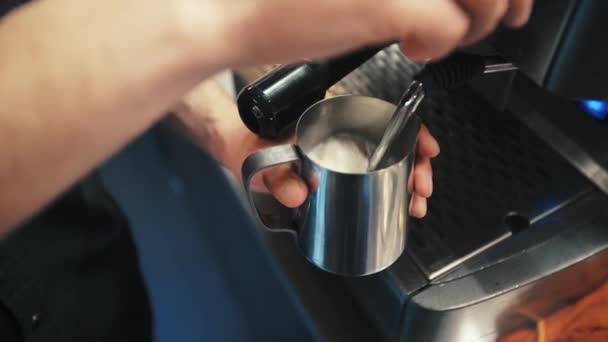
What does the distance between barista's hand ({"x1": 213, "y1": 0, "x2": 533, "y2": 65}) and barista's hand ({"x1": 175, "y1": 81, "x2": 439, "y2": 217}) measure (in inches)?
4.9

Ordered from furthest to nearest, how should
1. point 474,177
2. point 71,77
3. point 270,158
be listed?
point 474,177 < point 270,158 < point 71,77

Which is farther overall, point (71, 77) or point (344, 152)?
point (344, 152)

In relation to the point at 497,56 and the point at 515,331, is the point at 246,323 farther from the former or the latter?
the point at 497,56

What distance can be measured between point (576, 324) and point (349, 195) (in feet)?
0.88

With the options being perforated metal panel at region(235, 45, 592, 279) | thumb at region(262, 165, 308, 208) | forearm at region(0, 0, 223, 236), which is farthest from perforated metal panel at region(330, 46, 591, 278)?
forearm at region(0, 0, 223, 236)

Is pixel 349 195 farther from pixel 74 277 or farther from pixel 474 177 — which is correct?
pixel 74 277

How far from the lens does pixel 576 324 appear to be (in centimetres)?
48

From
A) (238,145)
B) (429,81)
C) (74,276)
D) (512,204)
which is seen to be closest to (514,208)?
(512,204)

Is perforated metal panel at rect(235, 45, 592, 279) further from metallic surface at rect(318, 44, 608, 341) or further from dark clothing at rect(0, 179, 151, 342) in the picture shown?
dark clothing at rect(0, 179, 151, 342)

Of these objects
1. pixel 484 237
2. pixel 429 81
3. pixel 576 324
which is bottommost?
pixel 576 324

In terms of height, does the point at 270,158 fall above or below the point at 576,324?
A: above

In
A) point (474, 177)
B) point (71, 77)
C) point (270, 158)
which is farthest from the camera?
point (474, 177)

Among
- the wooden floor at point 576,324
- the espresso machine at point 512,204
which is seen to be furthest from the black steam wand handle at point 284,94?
the wooden floor at point 576,324

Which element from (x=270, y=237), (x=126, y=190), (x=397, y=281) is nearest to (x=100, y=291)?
(x=270, y=237)
